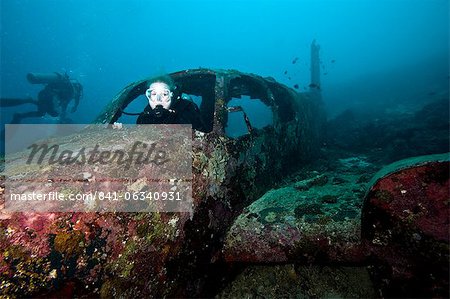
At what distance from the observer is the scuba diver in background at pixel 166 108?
12.7 feet

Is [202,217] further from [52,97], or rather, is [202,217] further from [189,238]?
[52,97]

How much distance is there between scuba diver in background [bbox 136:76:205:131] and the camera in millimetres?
3857

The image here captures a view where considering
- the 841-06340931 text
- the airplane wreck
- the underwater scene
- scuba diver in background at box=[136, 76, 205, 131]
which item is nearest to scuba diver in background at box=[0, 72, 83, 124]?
the underwater scene

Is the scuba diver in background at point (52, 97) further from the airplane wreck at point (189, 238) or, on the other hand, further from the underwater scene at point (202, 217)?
the airplane wreck at point (189, 238)

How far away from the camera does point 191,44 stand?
6649 inches

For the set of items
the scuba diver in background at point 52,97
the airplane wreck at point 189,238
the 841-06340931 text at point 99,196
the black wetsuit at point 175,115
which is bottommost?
the airplane wreck at point 189,238

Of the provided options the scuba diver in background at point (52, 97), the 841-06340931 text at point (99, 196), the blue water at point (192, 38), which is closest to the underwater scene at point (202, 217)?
the 841-06340931 text at point (99, 196)

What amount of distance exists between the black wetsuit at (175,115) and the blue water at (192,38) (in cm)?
6923

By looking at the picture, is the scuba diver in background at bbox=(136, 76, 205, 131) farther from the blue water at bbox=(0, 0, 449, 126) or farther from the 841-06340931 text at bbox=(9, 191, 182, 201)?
the blue water at bbox=(0, 0, 449, 126)

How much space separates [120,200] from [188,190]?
0.58 metres

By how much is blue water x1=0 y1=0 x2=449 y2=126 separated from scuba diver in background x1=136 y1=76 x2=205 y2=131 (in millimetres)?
69241

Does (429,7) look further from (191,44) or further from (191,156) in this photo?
(191,156)

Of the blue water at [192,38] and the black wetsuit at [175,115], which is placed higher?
the blue water at [192,38]

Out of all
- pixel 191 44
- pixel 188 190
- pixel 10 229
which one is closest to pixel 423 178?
pixel 188 190
